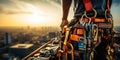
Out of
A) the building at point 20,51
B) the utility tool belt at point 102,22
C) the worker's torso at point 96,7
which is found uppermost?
the worker's torso at point 96,7

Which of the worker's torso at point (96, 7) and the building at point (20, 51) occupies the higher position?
the worker's torso at point (96, 7)

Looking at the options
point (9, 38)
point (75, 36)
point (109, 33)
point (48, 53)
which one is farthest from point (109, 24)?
point (9, 38)

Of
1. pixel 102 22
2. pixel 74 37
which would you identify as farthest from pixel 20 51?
pixel 102 22

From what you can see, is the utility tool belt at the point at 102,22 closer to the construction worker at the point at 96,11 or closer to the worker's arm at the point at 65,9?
the construction worker at the point at 96,11

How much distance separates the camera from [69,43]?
2.69 metres

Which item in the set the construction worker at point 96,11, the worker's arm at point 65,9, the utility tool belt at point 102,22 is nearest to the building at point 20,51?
the worker's arm at point 65,9

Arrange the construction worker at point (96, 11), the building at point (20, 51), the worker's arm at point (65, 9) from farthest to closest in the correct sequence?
the building at point (20, 51), the worker's arm at point (65, 9), the construction worker at point (96, 11)

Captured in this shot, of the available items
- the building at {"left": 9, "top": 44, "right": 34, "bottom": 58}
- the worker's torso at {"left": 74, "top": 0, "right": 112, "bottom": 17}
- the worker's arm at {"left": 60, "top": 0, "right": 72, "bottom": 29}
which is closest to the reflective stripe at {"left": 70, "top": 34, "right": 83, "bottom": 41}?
the worker's torso at {"left": 74, "top": 0, "right": 112, "bottom": 17}

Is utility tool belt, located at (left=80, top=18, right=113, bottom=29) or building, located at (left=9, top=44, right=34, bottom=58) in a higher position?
utility tool belt, located at (left=80, top=18, right=113, bottom=29)

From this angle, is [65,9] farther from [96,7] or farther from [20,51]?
[20,51]

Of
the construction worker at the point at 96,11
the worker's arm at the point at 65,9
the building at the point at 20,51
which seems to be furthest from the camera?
the building at the point at 20,51

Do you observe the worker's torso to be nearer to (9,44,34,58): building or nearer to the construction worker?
the construction worker

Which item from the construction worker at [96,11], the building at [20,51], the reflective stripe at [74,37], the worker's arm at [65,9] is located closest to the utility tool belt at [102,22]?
the construction worker at [96,11]

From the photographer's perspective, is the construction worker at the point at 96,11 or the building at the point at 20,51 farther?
the building at the point at 20,51
